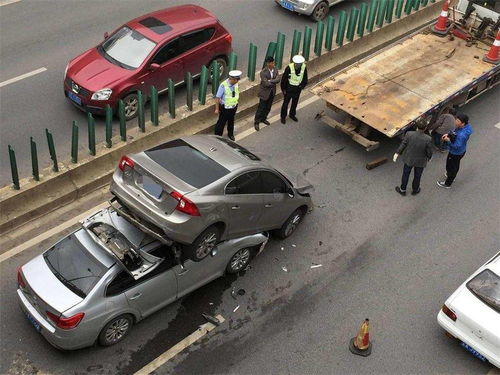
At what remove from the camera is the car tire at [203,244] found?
8180 mm

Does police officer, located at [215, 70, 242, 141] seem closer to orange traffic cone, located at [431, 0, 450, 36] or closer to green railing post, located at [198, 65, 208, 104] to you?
green railing post, located at [198, 65, 208, 104]

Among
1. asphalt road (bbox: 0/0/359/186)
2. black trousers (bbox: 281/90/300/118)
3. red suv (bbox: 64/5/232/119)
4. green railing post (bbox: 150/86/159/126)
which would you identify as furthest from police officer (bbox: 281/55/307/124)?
green railing post (bbox: 150/86/159/126)

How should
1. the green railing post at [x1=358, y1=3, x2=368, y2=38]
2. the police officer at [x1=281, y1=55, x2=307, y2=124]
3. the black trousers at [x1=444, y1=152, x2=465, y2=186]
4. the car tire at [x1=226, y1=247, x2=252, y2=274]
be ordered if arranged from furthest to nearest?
the green railing post at [x1=358, y1=3, x2=368, y2=38] < the police officer at [x1=281, y1=55, x2=307, y2=124] < the black trousers at [x1=444, y1=152, x2=465, y2=186] < the car tire at [x1=226, y1=247, x2=252, y2=274]

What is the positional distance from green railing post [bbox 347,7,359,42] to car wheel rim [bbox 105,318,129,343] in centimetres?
953

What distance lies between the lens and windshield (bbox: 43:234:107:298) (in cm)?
764

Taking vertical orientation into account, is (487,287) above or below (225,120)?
above

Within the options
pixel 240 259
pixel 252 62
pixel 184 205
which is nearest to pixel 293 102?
pixel 252 62

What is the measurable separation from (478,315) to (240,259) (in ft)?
11.5

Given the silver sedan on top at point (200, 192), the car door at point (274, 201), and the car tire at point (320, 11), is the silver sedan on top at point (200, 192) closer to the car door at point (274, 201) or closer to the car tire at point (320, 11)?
the car door at point (274, 201)

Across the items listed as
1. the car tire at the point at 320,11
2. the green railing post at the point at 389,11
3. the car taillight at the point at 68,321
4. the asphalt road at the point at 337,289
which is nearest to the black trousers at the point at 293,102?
the asphalt road at the point at 337,289

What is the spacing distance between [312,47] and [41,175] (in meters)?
7.59

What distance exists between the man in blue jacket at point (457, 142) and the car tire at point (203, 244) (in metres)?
5.06

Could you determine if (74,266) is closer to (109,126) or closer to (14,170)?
(14,170)

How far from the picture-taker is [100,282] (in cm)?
760
